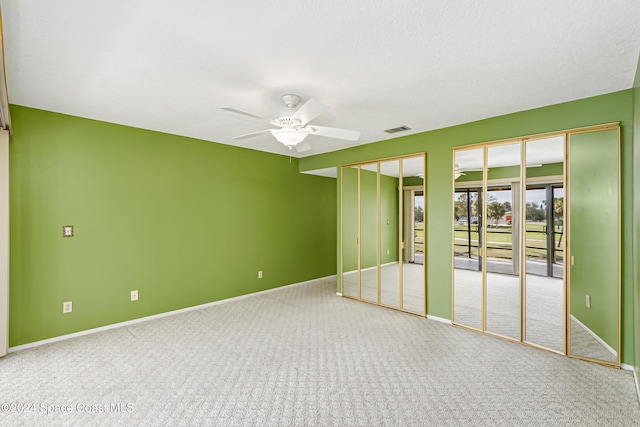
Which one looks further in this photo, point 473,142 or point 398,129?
point 398,129

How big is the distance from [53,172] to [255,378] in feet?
10.3

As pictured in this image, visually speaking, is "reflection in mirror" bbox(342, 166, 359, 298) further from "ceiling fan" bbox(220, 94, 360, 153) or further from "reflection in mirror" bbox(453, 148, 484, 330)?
"ceiling fan" bbox(220, 94, 360, 153)

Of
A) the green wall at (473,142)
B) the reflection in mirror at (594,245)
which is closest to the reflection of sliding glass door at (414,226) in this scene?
the green wall at (473,142)

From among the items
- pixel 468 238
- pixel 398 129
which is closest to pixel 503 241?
pixel 468 238

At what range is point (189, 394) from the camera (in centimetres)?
240

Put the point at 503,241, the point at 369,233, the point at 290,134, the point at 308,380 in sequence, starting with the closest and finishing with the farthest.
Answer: the point at 308,380 < the point at 290,134 < the point at 503,241 < the point at 369,233

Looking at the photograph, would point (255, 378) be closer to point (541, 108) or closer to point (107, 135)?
point (107, 135)

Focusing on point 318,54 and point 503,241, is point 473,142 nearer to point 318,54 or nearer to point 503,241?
point 503,241

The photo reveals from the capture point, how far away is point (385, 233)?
4652 mm

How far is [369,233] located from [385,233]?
0.36 metres

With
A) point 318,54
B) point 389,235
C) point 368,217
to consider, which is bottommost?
point 389,235

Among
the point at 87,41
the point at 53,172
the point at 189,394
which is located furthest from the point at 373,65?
the point at 53,172

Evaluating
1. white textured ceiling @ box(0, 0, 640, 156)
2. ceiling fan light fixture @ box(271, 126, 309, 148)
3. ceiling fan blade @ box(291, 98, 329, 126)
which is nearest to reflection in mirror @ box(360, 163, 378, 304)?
white textured ceiling @ box(0, 0, 640, 156)

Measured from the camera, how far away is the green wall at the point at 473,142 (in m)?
2.78
